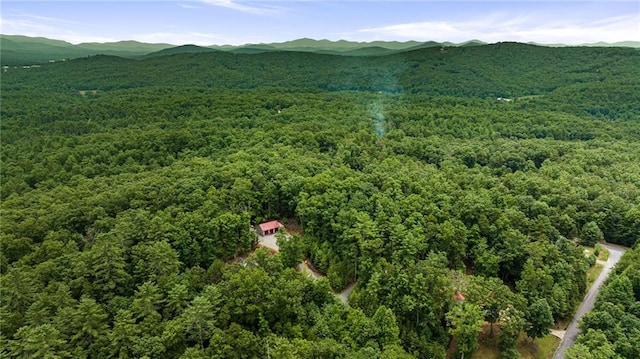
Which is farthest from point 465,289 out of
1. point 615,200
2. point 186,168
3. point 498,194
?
point 186,168

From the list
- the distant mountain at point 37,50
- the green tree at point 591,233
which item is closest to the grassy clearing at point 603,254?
the green tree at point 591,233

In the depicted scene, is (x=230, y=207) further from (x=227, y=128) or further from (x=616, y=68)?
(x=616, y=68)

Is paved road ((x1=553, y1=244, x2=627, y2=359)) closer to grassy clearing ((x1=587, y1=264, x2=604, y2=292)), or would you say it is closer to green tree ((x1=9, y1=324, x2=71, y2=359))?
grassy clearing ((x1=587, y1=264, x2=604, y2=292))

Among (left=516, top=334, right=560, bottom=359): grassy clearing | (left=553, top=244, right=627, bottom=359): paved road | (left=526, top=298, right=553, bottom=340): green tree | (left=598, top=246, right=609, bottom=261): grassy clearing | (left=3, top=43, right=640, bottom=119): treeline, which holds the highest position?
(left=3, top=43, right=640, bottom=119): treeline

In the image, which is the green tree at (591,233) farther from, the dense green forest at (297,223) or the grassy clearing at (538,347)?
the grassy clearing at (538,347)

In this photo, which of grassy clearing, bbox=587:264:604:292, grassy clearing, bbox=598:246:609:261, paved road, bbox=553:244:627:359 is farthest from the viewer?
grassy clearing, bbox=598:246:609:261

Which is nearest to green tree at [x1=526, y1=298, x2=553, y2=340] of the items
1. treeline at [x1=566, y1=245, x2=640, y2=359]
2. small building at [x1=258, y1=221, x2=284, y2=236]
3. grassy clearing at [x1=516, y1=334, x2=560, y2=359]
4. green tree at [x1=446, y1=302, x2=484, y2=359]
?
grassy clearing at [x1=516, y1=334, x2=560, y2=359]
